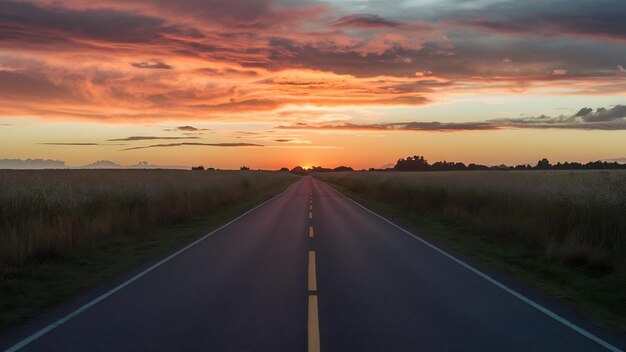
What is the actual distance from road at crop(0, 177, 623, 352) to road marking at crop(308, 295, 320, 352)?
0.02 meters

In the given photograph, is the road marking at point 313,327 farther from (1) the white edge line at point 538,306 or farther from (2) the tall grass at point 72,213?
(2) the tall grass at point 72,213

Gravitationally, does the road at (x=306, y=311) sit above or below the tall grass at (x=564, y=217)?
below

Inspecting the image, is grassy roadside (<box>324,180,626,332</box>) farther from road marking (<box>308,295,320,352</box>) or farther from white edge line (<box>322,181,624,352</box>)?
road marking (<box>308,295,320,352</box>)

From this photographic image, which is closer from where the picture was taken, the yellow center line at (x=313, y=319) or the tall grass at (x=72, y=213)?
the yellow center line at (x=313, y=319)

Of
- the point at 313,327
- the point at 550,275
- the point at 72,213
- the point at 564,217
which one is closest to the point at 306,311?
the point at 313,327

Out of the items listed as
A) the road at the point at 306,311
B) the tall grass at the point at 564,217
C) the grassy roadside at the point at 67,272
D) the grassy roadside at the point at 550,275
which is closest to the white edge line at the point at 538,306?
the road at the point at 306,311

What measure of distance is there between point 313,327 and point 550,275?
7.11 metres

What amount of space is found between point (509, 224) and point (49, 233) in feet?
48.3

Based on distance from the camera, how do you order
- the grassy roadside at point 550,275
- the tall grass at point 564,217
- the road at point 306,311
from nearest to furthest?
1. the road at point 306,311
2. the grassy roadside at point 550,275
3. the tall grass at point 564,217

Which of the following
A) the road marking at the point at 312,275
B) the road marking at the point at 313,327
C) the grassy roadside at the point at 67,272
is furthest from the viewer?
the road marking at the point at 312,275

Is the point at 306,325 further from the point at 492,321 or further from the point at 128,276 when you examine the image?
the point at 128,276

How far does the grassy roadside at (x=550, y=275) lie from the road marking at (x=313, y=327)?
14.1ft

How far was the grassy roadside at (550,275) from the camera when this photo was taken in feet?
29.8

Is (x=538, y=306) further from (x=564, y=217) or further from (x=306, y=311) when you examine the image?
(x=564, y=217)
